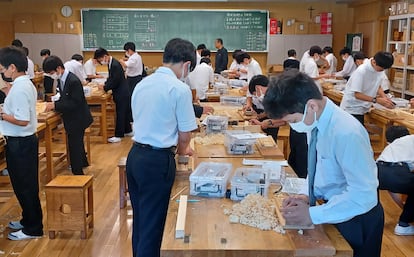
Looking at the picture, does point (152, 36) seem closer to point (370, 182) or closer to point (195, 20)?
point (195, 20)

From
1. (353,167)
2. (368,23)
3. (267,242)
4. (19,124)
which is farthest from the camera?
(368,23)

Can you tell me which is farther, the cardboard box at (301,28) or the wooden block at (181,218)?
the cardboard box at (301,28)

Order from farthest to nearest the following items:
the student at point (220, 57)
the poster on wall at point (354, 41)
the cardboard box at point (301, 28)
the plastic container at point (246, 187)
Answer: the cardboard box at point (301, 28) < the poster on wall at point (354, 41) < the student at point (220, 57) < the plastic container at point (246, 187)

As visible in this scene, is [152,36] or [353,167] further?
[152,36]

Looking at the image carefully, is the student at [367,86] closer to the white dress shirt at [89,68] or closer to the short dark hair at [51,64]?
the short dark hair at [51,64]

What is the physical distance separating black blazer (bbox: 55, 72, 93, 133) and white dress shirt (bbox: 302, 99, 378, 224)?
11.0 ft

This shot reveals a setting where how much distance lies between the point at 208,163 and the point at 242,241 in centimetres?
79

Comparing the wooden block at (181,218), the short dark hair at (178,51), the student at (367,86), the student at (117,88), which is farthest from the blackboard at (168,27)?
the wooden block at (181,218)

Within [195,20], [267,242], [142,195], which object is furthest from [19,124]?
[195,20]

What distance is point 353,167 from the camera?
1.48 meters

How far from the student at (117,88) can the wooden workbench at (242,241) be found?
5.01 metres

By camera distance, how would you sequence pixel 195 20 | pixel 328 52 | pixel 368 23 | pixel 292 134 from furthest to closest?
pixel 195 20
pixel 368 23
pixel 328 52
pixel 292 134

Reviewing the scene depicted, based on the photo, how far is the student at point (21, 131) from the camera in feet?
10.2

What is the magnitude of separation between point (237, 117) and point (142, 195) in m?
2.26
